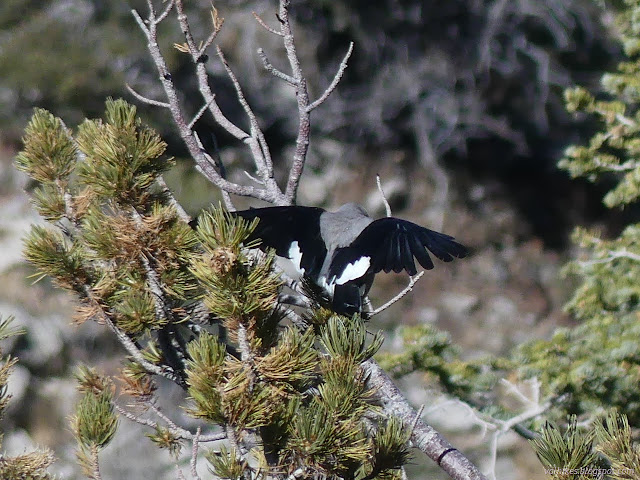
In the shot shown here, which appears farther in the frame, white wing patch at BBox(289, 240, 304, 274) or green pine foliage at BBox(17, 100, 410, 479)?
white wing patch at BBox(289, 240, 304, 274)

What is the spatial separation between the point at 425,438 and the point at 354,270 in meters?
0.52

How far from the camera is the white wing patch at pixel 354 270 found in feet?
7.06

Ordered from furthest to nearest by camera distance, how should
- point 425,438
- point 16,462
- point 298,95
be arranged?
point 298,95 → point 425,438 → point 16,462

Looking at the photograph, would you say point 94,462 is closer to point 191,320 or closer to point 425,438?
point 191,320

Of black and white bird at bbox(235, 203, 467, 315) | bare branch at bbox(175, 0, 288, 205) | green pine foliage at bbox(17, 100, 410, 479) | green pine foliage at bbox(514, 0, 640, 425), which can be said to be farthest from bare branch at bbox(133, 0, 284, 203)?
green pine foliage at bbox(514, 0, 640, 425)

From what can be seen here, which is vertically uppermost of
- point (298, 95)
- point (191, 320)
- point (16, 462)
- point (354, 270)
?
point (298, 95)

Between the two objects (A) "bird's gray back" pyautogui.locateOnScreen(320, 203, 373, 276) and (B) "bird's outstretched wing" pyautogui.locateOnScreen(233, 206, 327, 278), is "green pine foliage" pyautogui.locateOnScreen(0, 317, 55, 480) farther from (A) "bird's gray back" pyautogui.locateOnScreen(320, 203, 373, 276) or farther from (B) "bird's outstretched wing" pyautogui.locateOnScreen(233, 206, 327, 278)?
(A) "bird's gray back" pyautogui.locateOnScreen(320, 203, 373, 276)

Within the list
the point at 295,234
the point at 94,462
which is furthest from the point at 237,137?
the point at 94,462

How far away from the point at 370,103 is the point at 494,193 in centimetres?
263

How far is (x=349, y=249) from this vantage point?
2361mm

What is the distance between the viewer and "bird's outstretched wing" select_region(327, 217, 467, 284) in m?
2.13

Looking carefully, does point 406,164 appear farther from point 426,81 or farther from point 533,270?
point 533,270

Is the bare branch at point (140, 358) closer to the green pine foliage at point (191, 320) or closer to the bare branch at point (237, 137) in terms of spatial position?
the green pine foliage at point (191, 320)

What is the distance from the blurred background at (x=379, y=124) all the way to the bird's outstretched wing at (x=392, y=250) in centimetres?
529
